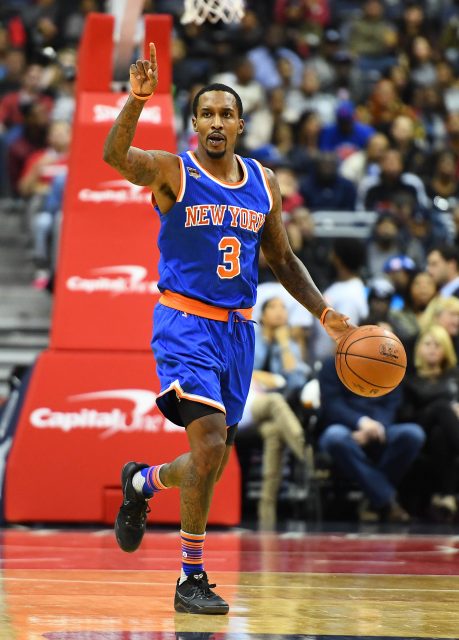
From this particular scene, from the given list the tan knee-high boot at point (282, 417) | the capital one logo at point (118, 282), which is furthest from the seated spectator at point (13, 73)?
the tan knee-high boot at point (282, 417)

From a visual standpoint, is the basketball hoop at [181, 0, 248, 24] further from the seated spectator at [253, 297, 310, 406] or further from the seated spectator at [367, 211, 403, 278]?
the seated spectator at [367, 211, 403, 278]

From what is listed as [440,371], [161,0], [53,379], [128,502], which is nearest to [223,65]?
[161,0]

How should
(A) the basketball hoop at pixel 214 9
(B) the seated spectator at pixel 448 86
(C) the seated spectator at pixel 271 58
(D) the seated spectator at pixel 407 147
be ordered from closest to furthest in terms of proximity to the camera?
1. (A) the basketball hoop at pixel 214 9
2. (D) the seated spectator at pixel 407 147
3. (C) the seated spectator at pixel 271 58
4. (B) the seated spectator at pixel 448 86

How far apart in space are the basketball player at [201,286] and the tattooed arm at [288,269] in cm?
1

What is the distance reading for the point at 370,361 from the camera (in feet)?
21.0

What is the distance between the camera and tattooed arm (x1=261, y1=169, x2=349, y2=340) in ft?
21.4

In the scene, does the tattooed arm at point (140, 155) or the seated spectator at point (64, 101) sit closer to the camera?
the tattooed arm at point (140, 155)

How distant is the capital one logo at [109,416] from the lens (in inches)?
384

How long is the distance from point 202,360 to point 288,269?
867 mm

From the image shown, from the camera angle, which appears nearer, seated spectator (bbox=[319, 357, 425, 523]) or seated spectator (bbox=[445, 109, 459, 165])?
seated spectator (bbox=[319, 357, 425, 523])

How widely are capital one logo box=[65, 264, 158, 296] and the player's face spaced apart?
3.82m

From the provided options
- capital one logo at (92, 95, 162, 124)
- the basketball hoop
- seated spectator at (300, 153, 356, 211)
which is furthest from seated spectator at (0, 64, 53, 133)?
the basketball hoop

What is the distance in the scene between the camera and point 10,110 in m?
16.9

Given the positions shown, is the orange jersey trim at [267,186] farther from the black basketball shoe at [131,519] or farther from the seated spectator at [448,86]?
the seated spectator at [448,86]
